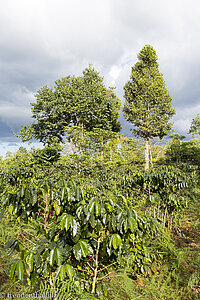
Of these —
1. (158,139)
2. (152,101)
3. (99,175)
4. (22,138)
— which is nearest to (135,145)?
(158,139)

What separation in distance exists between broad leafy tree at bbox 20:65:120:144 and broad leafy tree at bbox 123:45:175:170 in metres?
2.24

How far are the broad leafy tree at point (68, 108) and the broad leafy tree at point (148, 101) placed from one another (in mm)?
2242

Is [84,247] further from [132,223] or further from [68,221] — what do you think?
[132,223]

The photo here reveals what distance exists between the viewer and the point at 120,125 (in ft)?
66.3

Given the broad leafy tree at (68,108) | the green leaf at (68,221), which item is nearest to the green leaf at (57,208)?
the green leaf at (68,221)

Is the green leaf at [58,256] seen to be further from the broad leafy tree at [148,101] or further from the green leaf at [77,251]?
the broad leafy tree at [148,101]

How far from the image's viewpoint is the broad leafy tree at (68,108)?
1279 cm

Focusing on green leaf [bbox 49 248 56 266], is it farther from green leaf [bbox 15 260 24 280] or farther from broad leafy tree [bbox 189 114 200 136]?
broad leafy tree [bbox 189 114 200 136]

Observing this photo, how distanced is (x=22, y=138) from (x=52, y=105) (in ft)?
13.0

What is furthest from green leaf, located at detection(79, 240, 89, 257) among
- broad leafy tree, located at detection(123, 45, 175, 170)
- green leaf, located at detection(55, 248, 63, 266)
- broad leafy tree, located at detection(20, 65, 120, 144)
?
broad leafy tree, located at detection(123, 45, 175, 170)

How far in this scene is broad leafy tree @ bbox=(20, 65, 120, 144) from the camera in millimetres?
12789

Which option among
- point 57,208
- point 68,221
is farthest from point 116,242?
point 57,208

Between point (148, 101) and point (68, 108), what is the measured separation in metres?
7.13

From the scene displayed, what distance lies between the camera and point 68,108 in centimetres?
1308
